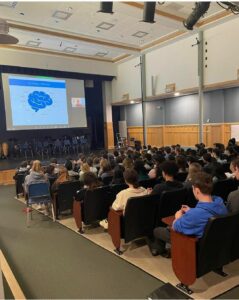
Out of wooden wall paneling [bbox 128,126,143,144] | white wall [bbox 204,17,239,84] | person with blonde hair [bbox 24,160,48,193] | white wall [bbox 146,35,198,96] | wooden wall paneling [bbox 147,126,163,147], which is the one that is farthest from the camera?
wooden wall paneling [bbox 128,126,143,144]

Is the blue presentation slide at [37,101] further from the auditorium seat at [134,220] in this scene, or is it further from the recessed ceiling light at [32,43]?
the auditorium seat at [134,220]

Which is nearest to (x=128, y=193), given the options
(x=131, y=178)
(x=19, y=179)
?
(x=131, y=178)

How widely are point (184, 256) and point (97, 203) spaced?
6.23ft

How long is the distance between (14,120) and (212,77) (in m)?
8.54

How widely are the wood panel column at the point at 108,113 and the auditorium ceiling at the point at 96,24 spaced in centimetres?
346

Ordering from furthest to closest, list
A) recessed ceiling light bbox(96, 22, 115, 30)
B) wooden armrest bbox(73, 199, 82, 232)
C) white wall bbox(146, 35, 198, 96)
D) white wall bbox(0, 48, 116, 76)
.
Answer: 1. white wall bbox(0, 48, 116, 76)
2. white wall bbox(146, 35, 198, 96)
3. recessed ceiling light bbox(96, 22, 115, 30)
4. wooden armrest bbox(73, 199, 82, 232)

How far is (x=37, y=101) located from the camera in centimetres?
Result: 1205

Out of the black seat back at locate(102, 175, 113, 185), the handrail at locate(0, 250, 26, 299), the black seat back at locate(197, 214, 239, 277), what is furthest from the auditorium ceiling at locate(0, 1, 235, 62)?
the handrail at locate(0, 250, 26, 299)

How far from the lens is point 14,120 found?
11539mm

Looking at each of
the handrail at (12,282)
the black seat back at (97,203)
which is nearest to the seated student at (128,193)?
the black seat back at (97,203)

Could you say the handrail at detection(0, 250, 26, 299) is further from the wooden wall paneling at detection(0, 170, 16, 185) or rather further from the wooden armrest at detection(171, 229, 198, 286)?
the wooden wall paneling at detection(0, 170, 16, 185)

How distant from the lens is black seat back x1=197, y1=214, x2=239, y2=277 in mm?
2295

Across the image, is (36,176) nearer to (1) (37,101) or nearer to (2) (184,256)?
(2) (184,256)

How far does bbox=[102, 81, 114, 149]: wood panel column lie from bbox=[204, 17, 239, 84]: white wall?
268 inches
